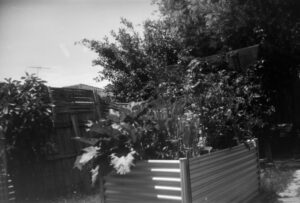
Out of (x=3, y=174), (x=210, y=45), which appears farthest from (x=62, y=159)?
(x=210, y=45)

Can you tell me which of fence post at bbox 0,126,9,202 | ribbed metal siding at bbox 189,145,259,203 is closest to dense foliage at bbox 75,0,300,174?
ribbed metal siding at bbox 189,145,259,203

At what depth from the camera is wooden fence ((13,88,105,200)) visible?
626 cm

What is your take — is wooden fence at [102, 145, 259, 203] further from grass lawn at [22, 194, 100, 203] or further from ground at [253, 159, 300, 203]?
grass lawn at [22, 194, 100, 203]

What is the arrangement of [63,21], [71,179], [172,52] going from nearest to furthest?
[63,21] → [71,179] → [172,52]

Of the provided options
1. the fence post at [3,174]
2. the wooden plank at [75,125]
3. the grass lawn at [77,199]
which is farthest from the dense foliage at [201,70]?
the fence post at [3,174]

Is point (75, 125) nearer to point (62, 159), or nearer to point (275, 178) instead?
point (62, 159)

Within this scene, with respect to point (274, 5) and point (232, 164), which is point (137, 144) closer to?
point (232, 164)

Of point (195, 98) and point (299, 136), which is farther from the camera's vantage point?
point (299, 136)

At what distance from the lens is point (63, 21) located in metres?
5.64

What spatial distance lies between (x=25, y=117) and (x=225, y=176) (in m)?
3.38

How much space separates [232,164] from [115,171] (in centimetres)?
169

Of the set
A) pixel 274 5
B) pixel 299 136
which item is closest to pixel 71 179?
pixel 274 5

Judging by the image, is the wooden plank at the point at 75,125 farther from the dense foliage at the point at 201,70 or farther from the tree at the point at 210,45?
the tree at the point at 210,45

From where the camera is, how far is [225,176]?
192 inches
